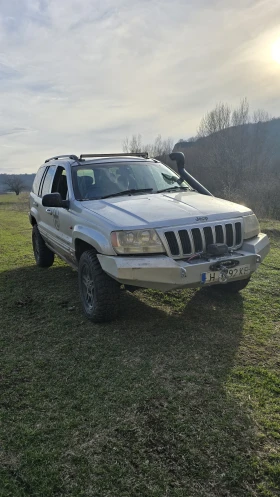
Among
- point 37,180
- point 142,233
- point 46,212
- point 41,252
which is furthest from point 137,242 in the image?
point 37,180

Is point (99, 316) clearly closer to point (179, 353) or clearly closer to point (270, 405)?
point (179, 353)

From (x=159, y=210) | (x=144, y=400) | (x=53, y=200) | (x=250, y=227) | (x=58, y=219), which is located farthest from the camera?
(x=58, y=219)

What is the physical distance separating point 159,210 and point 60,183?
2.24 metres

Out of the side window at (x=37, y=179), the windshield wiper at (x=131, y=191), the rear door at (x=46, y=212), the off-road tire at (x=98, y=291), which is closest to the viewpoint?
the off-road tire at (x=98, y=291)

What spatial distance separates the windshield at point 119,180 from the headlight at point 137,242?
1.16 meters

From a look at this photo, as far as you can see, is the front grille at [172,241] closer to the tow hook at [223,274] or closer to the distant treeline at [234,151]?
the tow hook at [223,274]

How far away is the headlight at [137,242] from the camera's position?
3.50 meters

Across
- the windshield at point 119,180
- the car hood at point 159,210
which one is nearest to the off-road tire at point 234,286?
the car hood at point 159,210

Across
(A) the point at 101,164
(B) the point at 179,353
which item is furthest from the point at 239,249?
(A) the point at 101,164

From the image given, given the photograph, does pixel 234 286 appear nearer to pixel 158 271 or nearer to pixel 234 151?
pixel 158 271

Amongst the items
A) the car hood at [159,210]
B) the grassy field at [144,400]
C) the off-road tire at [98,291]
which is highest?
the car hood at [159,210]

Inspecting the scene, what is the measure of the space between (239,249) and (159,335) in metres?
1.28

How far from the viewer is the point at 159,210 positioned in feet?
12.5

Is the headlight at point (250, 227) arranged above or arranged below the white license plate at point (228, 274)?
→ above
